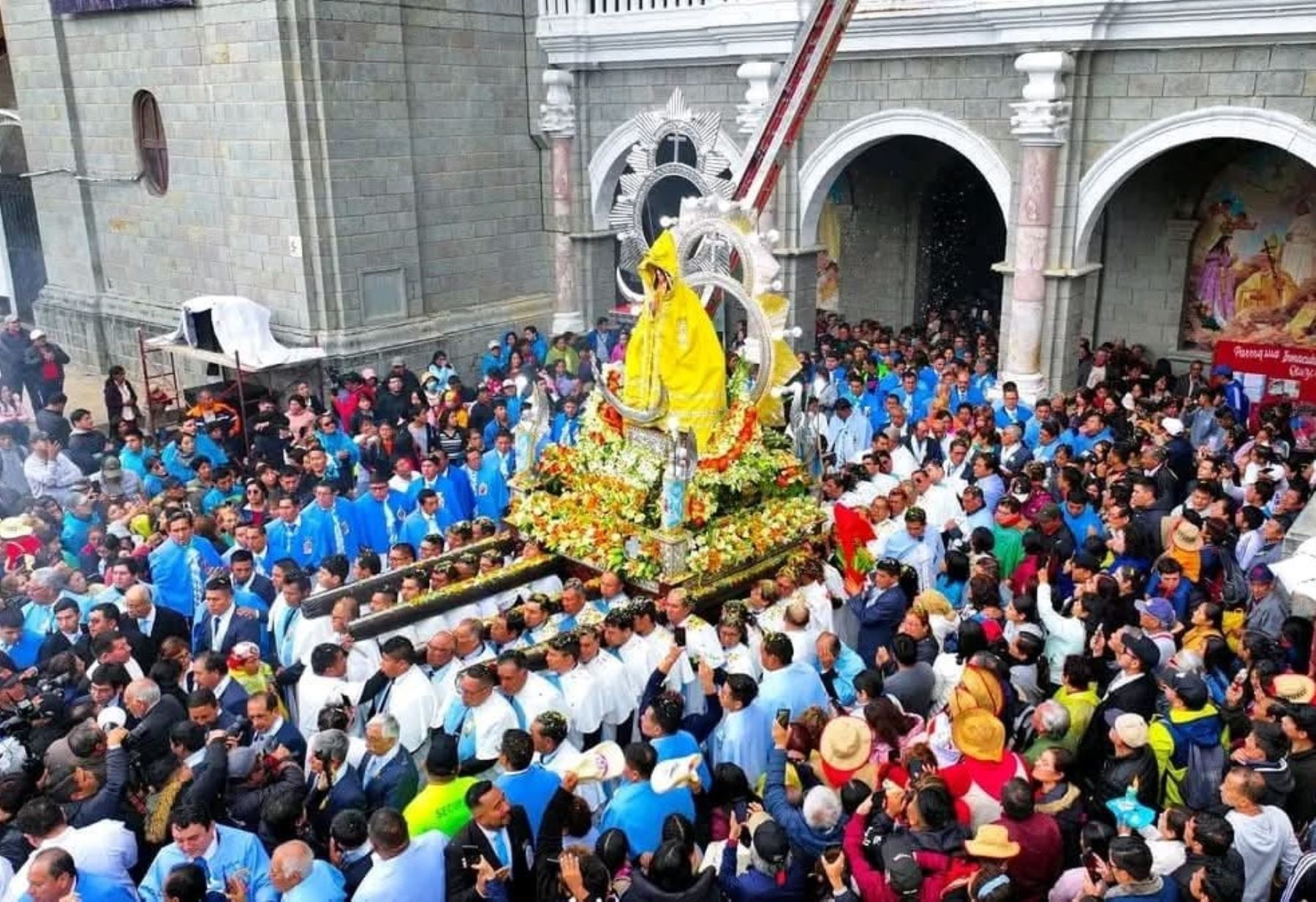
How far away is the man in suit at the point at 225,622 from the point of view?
8055 mm

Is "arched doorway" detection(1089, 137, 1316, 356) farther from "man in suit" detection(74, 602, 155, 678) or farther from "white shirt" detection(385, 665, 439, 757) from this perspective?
A: "man in suit" detection(74, 602, 155, 678)

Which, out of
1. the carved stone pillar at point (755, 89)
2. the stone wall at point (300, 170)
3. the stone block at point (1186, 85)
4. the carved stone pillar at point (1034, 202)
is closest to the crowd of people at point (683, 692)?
the carved stone pillar at point (1034, 202)

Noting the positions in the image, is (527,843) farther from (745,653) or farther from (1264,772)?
(1264,772)

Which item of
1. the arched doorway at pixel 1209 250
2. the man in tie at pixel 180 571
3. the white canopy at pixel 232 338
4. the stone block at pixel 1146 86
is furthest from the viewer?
the arched doorway at pixel 1209 250

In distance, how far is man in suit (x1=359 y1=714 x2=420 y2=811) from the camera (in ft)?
19.7

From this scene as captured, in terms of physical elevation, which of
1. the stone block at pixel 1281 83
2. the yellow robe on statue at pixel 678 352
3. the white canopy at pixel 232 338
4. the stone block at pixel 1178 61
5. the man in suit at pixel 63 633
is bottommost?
the man in suit at pixel 63 633

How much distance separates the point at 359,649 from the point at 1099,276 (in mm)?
13159

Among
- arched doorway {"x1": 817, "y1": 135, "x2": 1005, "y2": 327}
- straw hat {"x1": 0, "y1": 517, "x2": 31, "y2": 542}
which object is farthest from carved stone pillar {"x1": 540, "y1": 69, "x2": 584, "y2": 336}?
straw hat {"x1": 0, "y1": 517, "x2": 31, "y2": 542}

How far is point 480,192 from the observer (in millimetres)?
18172

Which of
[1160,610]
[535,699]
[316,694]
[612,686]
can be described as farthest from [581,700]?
[1160,610]

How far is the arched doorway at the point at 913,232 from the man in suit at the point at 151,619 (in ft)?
42.3

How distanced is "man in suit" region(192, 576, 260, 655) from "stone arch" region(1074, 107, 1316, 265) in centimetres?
1035

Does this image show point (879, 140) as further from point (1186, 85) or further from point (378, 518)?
point (378, 518)

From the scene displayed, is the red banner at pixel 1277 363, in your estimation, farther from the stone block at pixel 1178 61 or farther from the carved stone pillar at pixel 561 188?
the carved stone pillar at pixel 561 188
